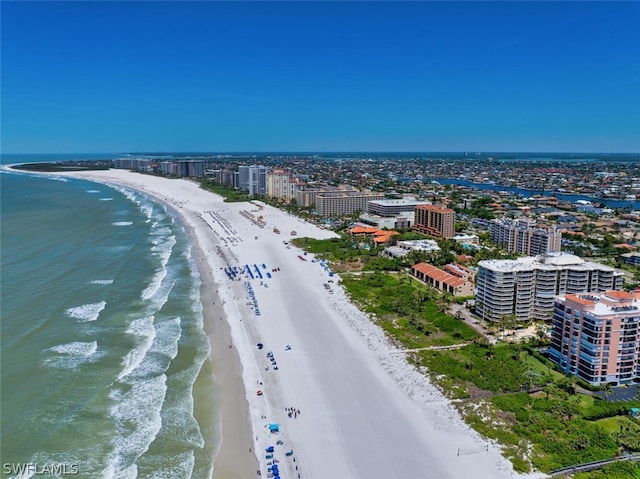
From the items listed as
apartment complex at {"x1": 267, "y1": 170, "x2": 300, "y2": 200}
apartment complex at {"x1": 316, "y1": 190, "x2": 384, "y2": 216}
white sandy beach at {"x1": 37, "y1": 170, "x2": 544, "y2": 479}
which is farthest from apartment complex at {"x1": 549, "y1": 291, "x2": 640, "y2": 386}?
apartment complex at {"x1": 267, "y1": 170, "x2": 300, "y2": 200}

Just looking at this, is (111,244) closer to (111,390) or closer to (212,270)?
(212,270)

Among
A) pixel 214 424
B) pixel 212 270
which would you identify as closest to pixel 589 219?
pixel 212 270

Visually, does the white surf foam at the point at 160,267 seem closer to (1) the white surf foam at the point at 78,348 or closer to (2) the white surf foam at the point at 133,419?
(1) the white surf foam at the point at 78,348

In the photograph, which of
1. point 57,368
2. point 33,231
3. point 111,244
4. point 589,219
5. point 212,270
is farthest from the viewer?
point 589,219

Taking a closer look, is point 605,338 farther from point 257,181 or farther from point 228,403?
point 257,181

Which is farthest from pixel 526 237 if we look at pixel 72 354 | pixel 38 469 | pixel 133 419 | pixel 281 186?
pixel 281 186
